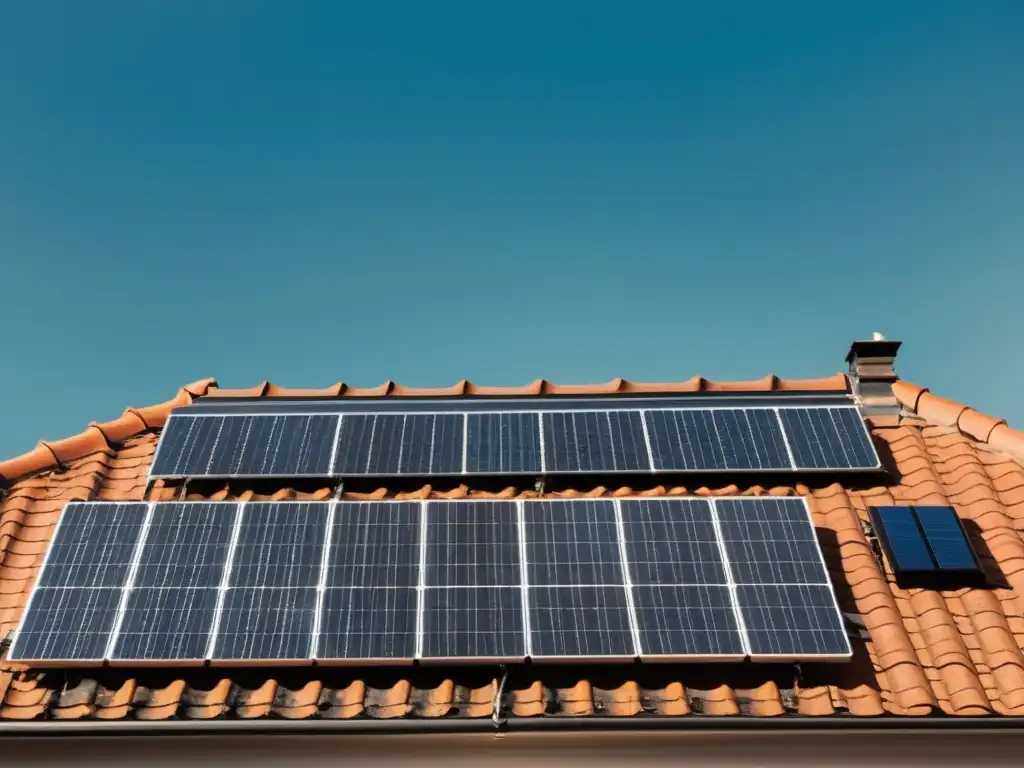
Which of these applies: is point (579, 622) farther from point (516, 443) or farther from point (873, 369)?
point (873, 369)

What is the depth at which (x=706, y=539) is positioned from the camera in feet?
37.7

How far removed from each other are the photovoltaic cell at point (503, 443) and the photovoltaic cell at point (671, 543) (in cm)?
218

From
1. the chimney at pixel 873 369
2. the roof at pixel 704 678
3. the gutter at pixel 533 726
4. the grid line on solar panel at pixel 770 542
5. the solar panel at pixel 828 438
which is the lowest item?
the gutter at pixel 533 726

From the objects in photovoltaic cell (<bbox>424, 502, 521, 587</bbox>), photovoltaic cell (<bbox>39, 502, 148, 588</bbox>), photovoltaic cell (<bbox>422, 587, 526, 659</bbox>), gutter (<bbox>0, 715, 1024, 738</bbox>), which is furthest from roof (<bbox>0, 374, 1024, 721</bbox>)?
photovoltaic cell (<bbox>424, 502, 521, 587</bbox>)

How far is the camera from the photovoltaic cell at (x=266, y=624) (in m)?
10.2

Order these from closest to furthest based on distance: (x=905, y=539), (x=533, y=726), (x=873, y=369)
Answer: (x=533, y=726)
(x=905, y=539)
(x=873, y=369)

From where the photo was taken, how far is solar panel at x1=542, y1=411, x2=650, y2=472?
13.5m

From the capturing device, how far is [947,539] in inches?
464

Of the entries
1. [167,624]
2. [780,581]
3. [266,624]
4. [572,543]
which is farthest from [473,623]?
[780,581]

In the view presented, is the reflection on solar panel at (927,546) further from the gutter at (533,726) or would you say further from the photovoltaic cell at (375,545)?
the photovoltaic cell at (375,545)

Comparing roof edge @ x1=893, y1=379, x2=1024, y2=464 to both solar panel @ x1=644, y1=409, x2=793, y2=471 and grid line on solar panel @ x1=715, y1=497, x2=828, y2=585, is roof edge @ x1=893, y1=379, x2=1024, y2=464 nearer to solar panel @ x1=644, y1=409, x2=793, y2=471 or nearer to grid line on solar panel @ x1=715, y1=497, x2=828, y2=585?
solar panel @ x1=644, y1=409, x2=793, y2=471

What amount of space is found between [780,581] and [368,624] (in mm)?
4918

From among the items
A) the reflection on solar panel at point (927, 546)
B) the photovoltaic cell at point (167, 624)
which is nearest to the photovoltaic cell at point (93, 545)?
the photovoltaic cell at point (167, 624)

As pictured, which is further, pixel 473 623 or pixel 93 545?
pixel 93 545
